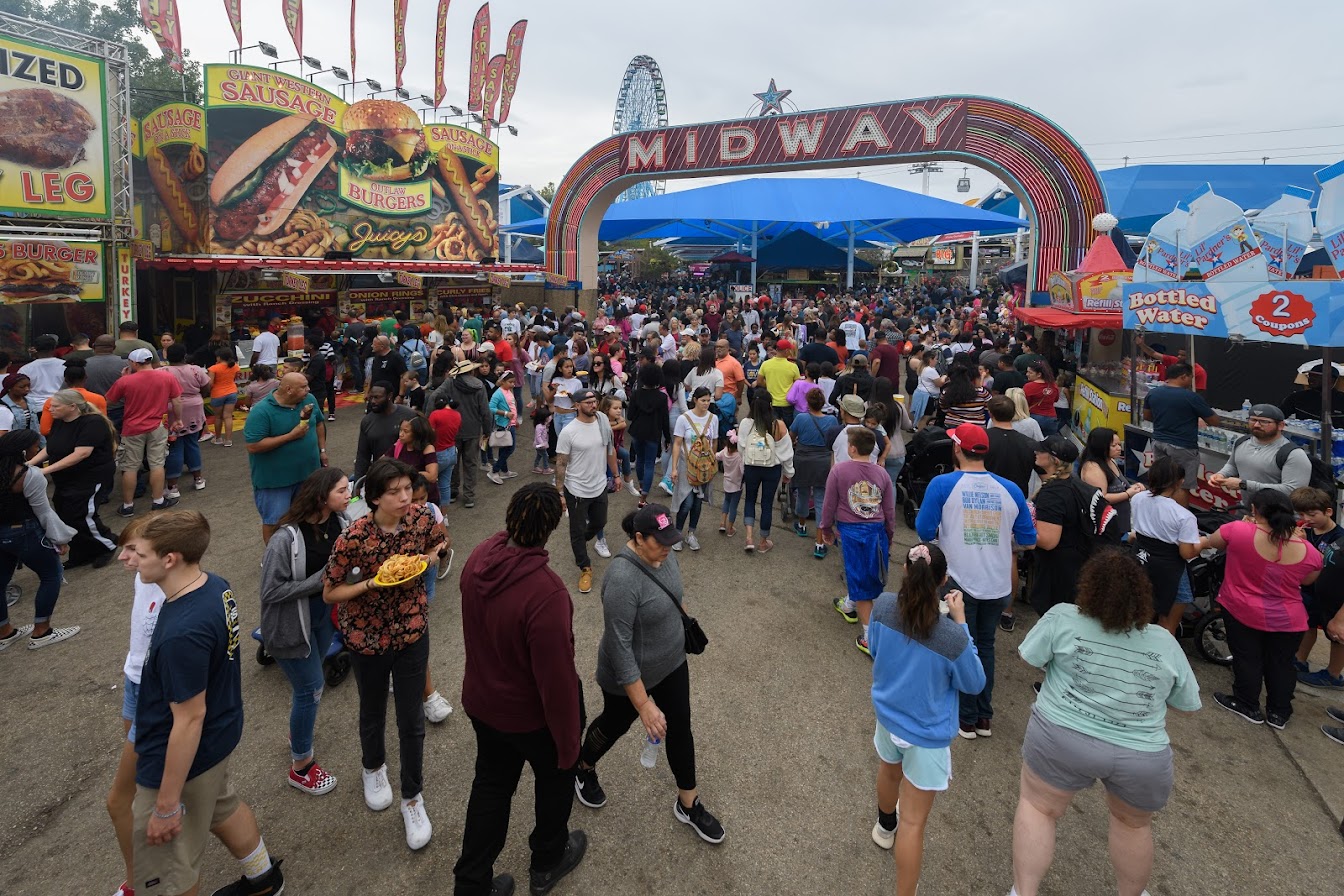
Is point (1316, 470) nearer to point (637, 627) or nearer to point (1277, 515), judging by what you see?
point (1277, 515)

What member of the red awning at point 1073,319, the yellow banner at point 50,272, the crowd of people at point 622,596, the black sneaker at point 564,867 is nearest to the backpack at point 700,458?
the crowd of people at point 622,596

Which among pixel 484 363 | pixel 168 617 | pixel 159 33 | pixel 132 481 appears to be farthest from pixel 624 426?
pixel 159 33

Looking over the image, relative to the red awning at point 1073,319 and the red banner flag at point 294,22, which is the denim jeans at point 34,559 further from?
the red banner flag at point 294,22

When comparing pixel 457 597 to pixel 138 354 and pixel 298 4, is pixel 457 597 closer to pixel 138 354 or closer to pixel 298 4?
pixel 138 354

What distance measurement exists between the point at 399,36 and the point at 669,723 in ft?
72.8

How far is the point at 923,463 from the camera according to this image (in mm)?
6395

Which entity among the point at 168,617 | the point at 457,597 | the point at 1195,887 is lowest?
the point at 1195,887

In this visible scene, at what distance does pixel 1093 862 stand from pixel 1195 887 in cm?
38

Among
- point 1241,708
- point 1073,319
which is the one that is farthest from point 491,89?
point 1241,708

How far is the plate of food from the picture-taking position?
9.12 ft

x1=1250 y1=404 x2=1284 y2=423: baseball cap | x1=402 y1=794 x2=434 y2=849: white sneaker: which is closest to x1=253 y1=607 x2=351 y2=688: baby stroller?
x1=402 y1=794 x2=434 y2=849: white sneaker

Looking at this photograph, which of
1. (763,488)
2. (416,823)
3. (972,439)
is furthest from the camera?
(763,488)

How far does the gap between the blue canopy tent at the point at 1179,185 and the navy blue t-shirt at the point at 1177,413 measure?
15559 mm

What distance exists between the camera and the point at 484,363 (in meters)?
7.55
